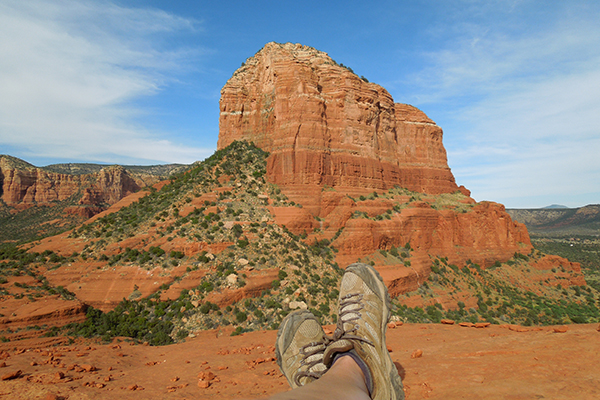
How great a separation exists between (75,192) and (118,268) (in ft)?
306

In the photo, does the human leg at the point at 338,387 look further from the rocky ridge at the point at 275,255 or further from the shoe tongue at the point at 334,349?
the rocky ridge at the point at 275,255

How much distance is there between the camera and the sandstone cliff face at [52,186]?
88.1m

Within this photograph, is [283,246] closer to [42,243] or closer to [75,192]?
Answer: [42,243]

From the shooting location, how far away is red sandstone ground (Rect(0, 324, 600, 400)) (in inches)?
216

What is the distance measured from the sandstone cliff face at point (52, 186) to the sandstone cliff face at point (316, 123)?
72079mm

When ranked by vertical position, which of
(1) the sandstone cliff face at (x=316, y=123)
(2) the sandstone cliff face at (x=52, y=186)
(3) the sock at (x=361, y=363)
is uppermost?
(1) the sandstone cliff face at (x=316, y=123)

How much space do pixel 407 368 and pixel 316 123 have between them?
30415 mm

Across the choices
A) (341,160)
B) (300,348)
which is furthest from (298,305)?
(341,160)

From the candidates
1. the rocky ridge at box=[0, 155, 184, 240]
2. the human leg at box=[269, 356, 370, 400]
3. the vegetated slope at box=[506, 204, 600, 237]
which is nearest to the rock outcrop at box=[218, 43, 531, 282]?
the human leg at box=[269, 356, 370, 400]

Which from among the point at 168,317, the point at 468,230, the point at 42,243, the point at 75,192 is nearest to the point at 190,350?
the point at 168,317

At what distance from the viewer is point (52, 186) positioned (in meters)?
93.4

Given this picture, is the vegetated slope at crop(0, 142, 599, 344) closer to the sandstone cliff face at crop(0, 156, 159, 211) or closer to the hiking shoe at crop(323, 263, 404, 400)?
the hiking shoe at crop(323, 263, 404, 400)

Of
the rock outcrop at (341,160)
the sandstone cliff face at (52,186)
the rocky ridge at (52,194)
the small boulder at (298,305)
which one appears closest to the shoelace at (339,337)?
the small boulder at (298,305)

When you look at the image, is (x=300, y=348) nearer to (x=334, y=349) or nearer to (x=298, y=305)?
(x=334, y=349)
